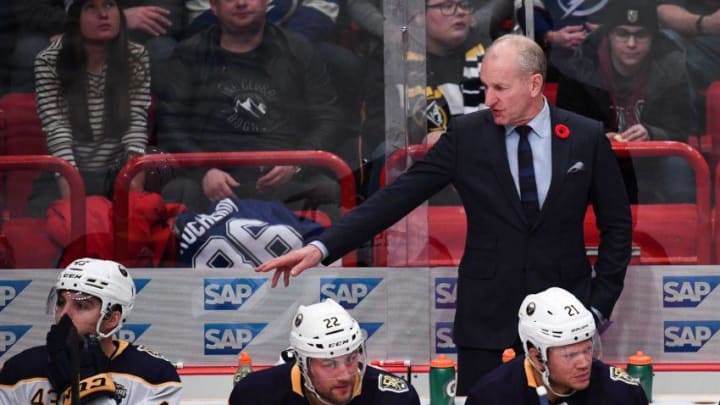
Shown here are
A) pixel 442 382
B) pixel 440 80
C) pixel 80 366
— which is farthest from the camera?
pixel 440 80

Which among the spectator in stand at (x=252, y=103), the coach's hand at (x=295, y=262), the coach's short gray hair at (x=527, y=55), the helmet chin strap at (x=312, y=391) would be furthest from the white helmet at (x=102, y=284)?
the coach's short gray hair at (x=527, y=55)

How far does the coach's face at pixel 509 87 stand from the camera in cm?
553

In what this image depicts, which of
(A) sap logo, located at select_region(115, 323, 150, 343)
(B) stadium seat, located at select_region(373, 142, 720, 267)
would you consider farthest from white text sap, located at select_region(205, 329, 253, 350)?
(B) stadium seat, located at select_region(373, 142, 720, 267)

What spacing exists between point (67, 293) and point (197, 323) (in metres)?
0.98

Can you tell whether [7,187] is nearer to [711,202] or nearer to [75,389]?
[75,389]

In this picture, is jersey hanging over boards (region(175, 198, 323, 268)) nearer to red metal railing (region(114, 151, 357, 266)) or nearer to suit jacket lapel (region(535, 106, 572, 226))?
red metal railing (region(114, 151, 357, 266))

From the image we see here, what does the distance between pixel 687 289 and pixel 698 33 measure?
36.8 inches

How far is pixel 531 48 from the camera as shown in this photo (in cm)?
558

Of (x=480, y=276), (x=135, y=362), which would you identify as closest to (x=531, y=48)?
(x=480, y=276)

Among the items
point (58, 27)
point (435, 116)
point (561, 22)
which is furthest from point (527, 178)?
point (58, 27)

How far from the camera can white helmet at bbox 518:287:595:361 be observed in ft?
16.5

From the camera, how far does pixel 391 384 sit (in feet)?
16.9

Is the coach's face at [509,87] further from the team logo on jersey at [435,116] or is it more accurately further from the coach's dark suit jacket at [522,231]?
the team logo on jersey at [435,116]

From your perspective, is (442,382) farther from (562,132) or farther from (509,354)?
(562,132)
